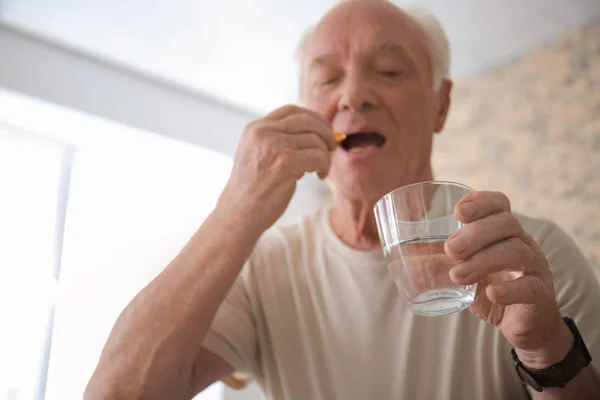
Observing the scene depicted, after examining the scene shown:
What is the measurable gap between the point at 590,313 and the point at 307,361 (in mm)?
444

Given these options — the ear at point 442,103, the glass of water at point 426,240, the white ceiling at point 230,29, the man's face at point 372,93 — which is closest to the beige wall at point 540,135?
the white ceiling at point 230,29

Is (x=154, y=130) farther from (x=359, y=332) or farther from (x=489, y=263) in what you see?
(x=489, y=263)

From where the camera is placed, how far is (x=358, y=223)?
3.78 feet

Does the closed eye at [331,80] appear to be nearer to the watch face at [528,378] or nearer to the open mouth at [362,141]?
the open mouth at [362,141]

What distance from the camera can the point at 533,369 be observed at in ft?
2.54

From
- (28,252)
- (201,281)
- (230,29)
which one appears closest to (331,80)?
(201,281)

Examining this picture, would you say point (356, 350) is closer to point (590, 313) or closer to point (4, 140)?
point (590, 313)

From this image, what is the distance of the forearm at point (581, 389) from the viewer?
2.56 feet

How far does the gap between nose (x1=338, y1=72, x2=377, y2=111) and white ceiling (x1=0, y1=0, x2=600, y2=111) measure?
1.53m

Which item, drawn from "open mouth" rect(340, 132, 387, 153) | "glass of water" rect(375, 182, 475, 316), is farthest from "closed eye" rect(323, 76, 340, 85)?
"glass of water" rect(375, 182, 475, 316)

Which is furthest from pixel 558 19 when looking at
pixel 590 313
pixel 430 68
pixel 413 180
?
pixel 590 313

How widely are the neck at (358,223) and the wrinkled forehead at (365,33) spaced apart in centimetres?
27

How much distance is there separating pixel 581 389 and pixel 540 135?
223 cm

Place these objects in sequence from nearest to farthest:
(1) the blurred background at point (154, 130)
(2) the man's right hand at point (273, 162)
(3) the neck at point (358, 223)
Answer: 1. (2) the man's right hand at point (273, 162)
2. (3) the neck at point (358, 223)
3. (1) the blurred background at point (154, 130)
